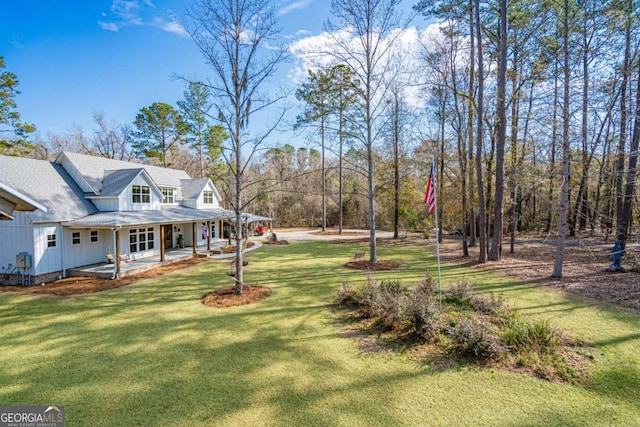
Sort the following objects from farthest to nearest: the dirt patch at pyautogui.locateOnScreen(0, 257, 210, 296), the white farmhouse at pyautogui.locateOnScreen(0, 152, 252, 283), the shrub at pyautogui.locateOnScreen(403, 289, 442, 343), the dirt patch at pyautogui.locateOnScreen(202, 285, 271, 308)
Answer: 1. the white farmhouse at pyautogui.locateOnScreen(0, 152, 252, 283)
2. the dirt patch at pyautogui.locateOnScreen(0, 257, 210, 296)
3. the dirt patch at pyautogui.locateOnScreen(202, 285, 271, 308)
4. the shrub at pyautogui.locateOnScreen(403, 289, 442, 343)

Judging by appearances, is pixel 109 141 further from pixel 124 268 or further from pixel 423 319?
pixel 423 319

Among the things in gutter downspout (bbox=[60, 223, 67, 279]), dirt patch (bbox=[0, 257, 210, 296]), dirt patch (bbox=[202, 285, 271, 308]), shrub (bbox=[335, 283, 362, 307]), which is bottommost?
dirt patch (bbox=[0, 257, 210, 296])

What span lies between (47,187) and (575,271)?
2168cm

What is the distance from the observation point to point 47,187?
41.0 ft

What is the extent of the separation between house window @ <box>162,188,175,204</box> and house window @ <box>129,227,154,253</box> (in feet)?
12.7

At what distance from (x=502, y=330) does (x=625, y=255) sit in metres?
9.92

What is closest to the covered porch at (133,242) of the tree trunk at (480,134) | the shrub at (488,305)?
Answer: the shrub at (488,305)

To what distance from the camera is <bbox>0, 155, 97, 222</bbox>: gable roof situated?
37.1ft

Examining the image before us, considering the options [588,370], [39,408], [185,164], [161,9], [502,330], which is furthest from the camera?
[185,164]

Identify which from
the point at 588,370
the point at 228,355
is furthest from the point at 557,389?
the point at 228,355

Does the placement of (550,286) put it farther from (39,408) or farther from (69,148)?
(69,148)

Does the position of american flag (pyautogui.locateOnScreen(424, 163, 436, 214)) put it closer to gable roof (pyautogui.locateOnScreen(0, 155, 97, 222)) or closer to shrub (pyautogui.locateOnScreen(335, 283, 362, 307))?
shrub (pyautogui.locateOnScreen(335, 283, 362, 307))

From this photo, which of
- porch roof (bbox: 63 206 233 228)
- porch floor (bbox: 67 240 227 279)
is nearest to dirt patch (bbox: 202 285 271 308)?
porch roof (bbox: 63 206 233 228)

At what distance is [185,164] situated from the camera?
116ft
